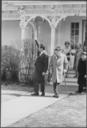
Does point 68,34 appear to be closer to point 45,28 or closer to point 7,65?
point 45,28

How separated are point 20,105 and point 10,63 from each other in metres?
3.46

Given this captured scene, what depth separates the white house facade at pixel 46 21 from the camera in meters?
14.8

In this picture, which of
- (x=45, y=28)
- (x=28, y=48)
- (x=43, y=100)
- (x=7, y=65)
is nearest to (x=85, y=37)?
(x=45, y=28)

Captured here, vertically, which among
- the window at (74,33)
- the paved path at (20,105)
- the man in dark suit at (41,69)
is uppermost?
the window at (74,33)

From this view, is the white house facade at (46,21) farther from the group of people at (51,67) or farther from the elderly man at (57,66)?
the elderly man at (57,66)

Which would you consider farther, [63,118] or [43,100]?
[43,100]

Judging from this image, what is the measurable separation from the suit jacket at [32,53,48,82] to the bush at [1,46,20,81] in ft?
3.97

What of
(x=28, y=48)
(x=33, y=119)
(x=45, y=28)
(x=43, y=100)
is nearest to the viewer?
(x=33, y=119)

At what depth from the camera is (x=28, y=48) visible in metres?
12.2

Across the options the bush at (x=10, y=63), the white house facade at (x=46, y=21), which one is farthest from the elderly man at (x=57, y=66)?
the white house facade at (x=46, y=21)

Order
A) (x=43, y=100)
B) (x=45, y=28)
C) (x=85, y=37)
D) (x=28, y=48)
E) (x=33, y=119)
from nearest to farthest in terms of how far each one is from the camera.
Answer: (x=33, y=119) → (x=43, y=100) → (x=28, y=48) → (x=85, y=37) → (x=45, y=28)

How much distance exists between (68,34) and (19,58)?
427cm

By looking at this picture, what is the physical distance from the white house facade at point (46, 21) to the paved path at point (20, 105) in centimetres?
451

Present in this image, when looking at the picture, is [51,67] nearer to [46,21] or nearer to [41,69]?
[41,69]
